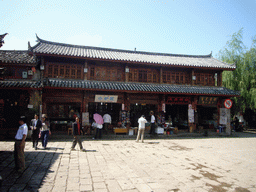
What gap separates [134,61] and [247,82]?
13.1 meters

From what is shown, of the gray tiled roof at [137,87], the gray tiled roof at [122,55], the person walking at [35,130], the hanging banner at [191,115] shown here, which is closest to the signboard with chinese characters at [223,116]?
the gray tiled roof at [137,87]

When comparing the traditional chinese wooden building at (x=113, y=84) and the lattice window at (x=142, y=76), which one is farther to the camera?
the lattice window at (x=142, y=76)

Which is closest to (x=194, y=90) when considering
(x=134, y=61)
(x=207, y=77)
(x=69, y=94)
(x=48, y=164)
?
(x=207, y=77)

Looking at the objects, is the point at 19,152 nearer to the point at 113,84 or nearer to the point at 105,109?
the point at 113,84

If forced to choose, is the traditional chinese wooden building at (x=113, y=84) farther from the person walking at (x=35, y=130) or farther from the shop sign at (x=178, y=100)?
the person walking at (x=35, y=130)

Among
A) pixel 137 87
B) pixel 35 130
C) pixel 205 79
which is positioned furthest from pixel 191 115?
pixel 35 130

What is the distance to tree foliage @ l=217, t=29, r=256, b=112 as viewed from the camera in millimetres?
18391

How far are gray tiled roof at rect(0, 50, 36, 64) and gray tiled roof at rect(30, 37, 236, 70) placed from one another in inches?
35.0

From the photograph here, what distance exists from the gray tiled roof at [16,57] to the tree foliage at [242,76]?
63.0 feet

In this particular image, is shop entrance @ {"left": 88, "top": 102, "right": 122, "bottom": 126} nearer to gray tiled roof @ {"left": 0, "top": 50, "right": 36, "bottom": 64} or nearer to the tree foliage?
gray tiled roof @ {"left": 0, "top": 50, "right": 36, "bottom": 64}

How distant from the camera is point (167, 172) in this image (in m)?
5.71

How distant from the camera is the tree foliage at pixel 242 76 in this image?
1839cm

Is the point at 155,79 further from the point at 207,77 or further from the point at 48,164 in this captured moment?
the point at 48,164

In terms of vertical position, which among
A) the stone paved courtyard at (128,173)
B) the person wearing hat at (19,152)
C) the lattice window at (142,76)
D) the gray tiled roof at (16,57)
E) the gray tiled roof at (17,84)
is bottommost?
the stone paved courtyard at (128,173)
